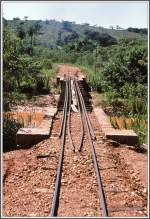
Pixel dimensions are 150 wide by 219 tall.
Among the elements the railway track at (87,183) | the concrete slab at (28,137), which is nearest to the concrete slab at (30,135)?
the concrete slab at (28,137)

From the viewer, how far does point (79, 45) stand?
277ft

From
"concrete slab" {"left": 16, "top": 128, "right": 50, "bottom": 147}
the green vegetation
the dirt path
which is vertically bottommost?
the dirt path

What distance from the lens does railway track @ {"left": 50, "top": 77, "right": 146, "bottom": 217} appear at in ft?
23.9

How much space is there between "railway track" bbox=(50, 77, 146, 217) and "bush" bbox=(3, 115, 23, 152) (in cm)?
139

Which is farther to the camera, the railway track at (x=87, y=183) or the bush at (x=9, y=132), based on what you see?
the bush at (x=9, y=132)

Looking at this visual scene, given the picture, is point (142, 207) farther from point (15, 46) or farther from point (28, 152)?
point (15, 46)

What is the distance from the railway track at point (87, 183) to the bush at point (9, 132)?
139 centimetres

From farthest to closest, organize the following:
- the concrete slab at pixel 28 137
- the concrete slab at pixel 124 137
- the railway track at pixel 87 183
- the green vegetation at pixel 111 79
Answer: the green vegetation at pixel 111 79, the concrete slab at pixel 124 137, the concrete slab at pixel 28 137, the railway track at pixel 87 183

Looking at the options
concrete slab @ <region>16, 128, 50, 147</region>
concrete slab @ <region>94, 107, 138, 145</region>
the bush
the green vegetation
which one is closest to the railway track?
concrete slab @ <region>94, 107, 138, 145</region>

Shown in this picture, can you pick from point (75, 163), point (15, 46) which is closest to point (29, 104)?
point (15, 46)

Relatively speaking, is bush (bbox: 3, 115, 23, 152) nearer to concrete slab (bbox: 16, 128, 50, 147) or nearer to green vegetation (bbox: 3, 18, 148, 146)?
concrete slab (bbox: 16, 128, 50, 147)

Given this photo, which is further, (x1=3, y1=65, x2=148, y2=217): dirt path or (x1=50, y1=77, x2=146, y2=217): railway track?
(x1=3, y1=65, x2=148, y2=217): dirt path

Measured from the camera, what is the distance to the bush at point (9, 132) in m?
12.5

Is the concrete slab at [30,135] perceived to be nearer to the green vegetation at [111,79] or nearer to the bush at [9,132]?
the bush at [9,132]
